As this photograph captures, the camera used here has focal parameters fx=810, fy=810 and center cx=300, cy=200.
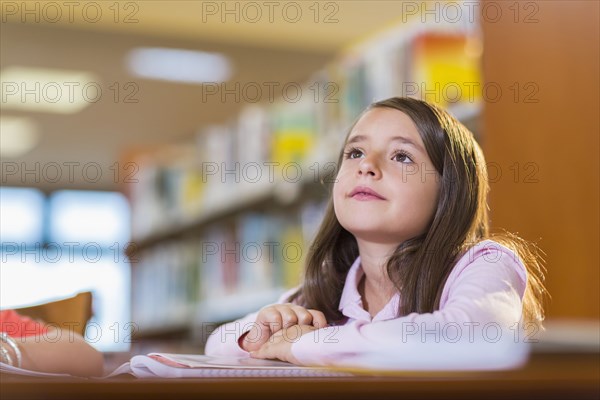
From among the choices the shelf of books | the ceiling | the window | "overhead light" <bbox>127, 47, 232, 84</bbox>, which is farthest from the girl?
the window

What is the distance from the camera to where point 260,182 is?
3.03 meters

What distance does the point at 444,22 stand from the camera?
212 cm

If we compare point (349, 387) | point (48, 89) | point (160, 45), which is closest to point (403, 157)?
point (349, 387)

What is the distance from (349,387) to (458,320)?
1.50ft

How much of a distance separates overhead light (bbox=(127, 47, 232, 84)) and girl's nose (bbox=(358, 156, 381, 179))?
4.18 m

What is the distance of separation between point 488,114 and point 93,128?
4954mm

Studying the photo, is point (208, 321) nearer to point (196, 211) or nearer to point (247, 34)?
point (196, 211)

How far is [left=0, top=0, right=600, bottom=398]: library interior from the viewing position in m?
1.64

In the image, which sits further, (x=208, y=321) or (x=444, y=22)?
(x=208, y=321)

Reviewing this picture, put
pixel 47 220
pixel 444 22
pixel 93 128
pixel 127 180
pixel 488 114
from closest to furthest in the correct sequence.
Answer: pixel 488 114
pixel 444 22
pixel 127 180
pixel 93 128
pixel 47 220

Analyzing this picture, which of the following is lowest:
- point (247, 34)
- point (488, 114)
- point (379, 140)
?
point (379, 140)

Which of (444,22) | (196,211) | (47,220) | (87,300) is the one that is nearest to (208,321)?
(196,211)

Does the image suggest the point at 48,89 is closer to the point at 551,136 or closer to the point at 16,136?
the point at 16,136

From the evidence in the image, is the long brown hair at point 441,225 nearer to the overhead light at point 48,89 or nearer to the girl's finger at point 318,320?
the girl's finger at point 318,320
